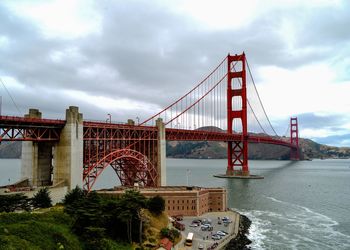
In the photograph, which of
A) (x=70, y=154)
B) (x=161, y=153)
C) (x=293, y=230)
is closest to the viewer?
(x=70, y=154)

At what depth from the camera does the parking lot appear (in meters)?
45.1

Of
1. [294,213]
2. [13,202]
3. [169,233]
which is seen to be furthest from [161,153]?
[13,202]

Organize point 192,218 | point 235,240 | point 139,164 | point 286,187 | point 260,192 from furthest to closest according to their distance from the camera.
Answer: point 286,187
point 260,192
point 139,164
point 192,218
point 235,240

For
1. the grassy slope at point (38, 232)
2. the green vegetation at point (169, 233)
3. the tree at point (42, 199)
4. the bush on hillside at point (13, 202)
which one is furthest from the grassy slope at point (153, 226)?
the bush on hillside at point (13, 202)

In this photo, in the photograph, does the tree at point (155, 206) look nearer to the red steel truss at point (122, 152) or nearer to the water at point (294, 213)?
the water at point (294, 213)

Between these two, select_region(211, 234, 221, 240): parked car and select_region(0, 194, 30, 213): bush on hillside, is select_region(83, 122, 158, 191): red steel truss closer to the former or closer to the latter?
select_region(0, 194, 30, 213): bush on hillside

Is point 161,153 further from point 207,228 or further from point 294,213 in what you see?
point 207,228

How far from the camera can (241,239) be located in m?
48.3

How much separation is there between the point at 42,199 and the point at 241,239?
24.1 metres

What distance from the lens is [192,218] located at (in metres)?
55.7

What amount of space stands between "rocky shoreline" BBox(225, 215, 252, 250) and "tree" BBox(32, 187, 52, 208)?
68.3 ft

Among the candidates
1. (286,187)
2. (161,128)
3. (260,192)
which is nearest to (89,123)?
(161,128)

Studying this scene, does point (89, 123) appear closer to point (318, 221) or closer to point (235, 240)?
point (235, 240)

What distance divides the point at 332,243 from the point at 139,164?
3564cm
